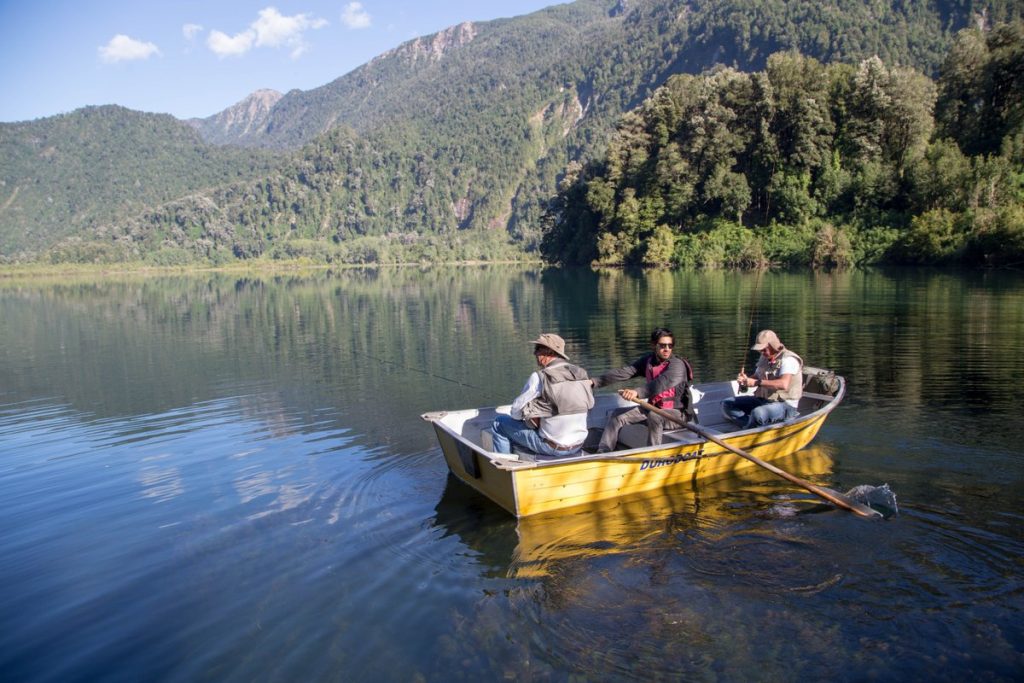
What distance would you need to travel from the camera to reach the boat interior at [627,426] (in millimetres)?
10030

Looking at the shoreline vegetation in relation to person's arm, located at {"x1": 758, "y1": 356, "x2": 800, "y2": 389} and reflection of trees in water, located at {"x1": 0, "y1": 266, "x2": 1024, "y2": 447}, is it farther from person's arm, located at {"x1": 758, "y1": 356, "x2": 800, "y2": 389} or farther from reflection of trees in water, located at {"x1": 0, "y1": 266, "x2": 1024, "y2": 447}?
person's arm, located at {"x1": 758, "y1": 356, "x2": 800, "y2": 389}

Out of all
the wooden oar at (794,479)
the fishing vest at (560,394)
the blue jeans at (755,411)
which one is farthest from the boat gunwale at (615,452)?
the fishing vest at (560,394)

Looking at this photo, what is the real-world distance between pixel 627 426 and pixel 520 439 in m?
1.62

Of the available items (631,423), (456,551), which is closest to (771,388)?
(631,423)

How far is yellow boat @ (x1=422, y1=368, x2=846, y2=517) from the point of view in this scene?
883cm

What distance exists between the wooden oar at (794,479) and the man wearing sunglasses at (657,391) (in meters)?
0.18

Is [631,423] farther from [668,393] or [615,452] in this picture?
[615,452]

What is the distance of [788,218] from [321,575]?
71050mm

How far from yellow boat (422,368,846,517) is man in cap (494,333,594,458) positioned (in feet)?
1.04

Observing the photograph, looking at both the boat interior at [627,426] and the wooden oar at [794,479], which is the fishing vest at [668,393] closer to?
the wooden oar at [794,479]

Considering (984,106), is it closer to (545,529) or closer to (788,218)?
(788,218)

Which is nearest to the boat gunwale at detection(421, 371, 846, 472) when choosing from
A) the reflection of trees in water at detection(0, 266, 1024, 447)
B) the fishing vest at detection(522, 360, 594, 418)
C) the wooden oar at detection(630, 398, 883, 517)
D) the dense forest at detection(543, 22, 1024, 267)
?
the wooden oar at detection(630, 398, 883, 517)

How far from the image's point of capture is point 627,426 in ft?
33.1

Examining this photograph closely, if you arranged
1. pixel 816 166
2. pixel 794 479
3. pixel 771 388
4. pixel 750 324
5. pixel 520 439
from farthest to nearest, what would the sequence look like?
pixel 816 166
pixel 750 324
pixel 771 388
pixel 520 439
pixel 794 479
